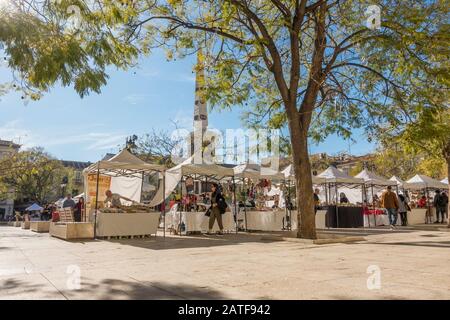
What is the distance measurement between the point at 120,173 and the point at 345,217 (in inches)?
434

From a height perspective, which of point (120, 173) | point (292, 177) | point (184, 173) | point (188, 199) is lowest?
point (188, 199)

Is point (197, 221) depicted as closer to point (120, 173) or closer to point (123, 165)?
point (123, 165)

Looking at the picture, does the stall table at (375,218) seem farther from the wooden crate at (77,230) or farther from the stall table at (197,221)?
the wooden crate at (77,230)

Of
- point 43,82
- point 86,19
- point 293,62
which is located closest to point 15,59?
point 43,82

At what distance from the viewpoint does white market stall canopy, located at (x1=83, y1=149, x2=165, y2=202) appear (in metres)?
13.4

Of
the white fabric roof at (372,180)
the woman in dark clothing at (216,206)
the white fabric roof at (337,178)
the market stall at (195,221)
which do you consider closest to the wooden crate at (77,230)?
the market stall at (195,221)

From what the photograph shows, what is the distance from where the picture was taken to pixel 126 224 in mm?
12883

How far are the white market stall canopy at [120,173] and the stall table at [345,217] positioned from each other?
30.6ft

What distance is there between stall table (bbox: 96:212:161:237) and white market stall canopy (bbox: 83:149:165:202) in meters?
1.34

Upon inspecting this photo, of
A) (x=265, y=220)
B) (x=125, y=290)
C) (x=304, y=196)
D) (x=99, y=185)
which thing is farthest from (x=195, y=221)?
(x=125, y=290)

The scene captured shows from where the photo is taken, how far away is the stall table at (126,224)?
1255 centimetres

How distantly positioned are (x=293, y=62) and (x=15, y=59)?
26.4 feet

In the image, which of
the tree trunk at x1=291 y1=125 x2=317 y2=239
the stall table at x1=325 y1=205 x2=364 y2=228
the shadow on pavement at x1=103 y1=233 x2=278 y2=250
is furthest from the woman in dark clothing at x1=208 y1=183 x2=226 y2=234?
the stall table at x1=325 y1=205 x2=364 y2=228
